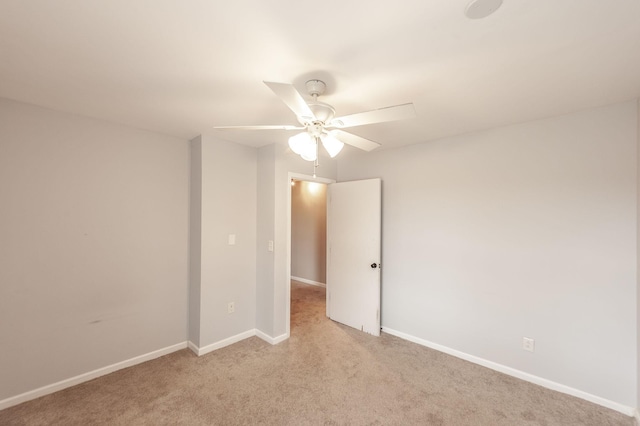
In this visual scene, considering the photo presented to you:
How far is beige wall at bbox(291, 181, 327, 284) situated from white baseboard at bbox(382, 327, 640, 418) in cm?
260

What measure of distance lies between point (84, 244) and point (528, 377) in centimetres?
410

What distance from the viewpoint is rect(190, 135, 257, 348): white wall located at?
2869mm

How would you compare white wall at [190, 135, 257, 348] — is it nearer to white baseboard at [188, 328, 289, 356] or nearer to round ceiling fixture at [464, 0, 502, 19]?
white baseboard at [188, 328, 289, 356]

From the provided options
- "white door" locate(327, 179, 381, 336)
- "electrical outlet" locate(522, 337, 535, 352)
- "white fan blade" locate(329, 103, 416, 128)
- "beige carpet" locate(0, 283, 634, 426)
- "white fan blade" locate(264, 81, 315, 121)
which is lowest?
"beige carpet" locate(0, 283, 634, 426)

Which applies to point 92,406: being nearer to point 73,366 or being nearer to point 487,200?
point 73,366

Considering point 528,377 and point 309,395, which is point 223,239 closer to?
point 309,395

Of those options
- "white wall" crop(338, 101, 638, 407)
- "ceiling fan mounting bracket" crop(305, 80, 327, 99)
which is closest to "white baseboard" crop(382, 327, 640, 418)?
"white wall" crop(338, 101, 638, 407)

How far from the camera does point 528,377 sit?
94.7 inches

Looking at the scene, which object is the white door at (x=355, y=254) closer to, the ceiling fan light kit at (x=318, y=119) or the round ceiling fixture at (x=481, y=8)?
the ceiling fan light kit at (x=318, y=119)

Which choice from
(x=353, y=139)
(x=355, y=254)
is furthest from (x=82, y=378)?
(x=353, y=139)

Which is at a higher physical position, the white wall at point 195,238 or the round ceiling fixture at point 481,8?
the round ceiling fixture at point 481,8

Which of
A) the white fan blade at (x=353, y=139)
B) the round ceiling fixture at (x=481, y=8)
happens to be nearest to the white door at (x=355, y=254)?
the white fan blade at (x=353, y=139)

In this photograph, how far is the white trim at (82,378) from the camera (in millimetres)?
2066

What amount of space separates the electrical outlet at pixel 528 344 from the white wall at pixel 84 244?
133 inches
